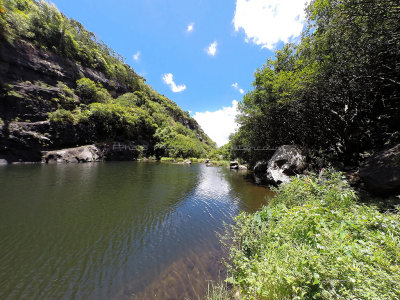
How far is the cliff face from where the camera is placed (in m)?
24.7

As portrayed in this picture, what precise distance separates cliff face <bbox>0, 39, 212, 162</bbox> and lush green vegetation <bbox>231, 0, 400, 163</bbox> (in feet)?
124

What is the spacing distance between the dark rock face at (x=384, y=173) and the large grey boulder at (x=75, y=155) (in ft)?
130

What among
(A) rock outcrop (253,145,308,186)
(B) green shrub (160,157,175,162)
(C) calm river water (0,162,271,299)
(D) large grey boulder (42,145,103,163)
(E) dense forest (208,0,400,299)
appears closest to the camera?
(E) dense forest (208,0,400,299)

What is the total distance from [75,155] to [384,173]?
40.7 metres

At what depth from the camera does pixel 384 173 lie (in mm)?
5883

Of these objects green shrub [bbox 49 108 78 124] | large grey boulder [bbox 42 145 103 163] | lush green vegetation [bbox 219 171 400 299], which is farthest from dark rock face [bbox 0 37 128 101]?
lush green vegetation [bbox 219 171 400 299]

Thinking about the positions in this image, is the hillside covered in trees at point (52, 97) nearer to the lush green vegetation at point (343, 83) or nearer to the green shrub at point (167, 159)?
the green shrub at point (167, 159)

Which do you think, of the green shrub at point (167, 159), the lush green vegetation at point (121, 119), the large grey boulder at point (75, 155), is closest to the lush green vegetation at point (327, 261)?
the large grey boulder at point (75, 155)

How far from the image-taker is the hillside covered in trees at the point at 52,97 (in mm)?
25750

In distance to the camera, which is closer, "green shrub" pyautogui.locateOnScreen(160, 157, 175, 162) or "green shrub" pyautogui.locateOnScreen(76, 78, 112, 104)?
"green shrub" pyautogui.locateOnScreen(76, 78, 112, 104)

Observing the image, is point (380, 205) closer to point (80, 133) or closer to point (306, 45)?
point (306, 45)

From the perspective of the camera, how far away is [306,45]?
448 inches

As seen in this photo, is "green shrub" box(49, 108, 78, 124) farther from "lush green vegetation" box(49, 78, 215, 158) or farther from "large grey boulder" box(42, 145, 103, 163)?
"large grey boulder" box(42, 145, 103, 163)

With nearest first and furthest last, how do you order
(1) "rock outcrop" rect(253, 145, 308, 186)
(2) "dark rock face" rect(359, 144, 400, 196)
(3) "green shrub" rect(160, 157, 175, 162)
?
(2) "dark rock face" rect(359, 144, 400, 196), (1) "rock outcrop" rect(253, 145, 308, 186), (3) "green shrub" rect(160, 157, 175, 162)
